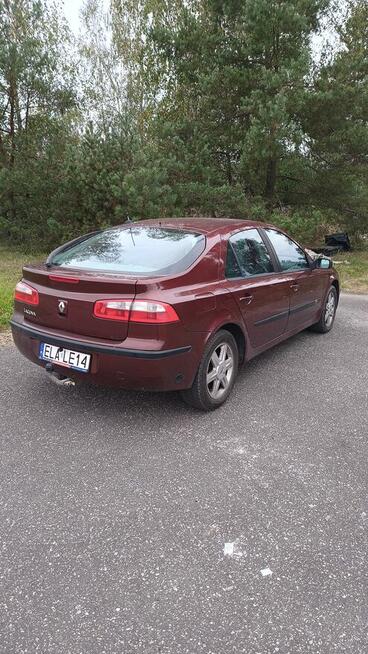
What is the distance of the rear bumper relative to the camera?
289cm

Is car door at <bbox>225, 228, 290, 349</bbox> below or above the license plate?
above

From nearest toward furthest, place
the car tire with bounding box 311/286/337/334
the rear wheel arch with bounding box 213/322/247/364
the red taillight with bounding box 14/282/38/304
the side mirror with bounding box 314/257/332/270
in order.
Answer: the red taillight with bounding box 14/282/38/304
the rear wheel arch with bounding box 213/322/247/364
the side mirror with bounding box 314/257/332/270
the car tire with bounding box 311/286/337/334

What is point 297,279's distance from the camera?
454 cm

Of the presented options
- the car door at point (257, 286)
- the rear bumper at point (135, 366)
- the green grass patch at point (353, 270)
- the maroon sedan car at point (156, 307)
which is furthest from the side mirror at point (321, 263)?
the green grass patch at point (353, 270)

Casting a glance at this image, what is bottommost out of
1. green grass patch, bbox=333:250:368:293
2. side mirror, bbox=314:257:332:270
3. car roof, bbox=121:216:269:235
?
green grass patch, bbox=333:250:368:293

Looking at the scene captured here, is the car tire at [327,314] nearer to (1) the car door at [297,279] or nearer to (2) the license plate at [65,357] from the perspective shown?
(1) the car door at [297,279]

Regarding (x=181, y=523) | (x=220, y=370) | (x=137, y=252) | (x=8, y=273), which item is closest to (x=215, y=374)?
(x=220, y=370)

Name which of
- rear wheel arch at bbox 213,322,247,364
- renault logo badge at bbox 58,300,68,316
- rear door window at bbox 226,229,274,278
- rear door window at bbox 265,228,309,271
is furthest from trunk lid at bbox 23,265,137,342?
rear door window at bbox 265,228,309,271

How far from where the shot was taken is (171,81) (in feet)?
46.3

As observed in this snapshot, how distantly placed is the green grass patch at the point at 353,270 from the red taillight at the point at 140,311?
21.9 ft

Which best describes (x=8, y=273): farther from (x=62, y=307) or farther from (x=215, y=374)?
(x=215, y=374)

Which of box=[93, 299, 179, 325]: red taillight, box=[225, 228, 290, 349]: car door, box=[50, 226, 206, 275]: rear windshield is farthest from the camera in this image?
box=[225, 228, 290, 349]: car door

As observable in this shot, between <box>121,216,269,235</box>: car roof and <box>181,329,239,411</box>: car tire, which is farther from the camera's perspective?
<box>121,216,269,235</box>: car roof

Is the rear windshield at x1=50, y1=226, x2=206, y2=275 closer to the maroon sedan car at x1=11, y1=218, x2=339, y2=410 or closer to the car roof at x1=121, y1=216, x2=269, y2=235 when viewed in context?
the maroon sedan car at x1=11, y1=218, x2=339, y2=410
